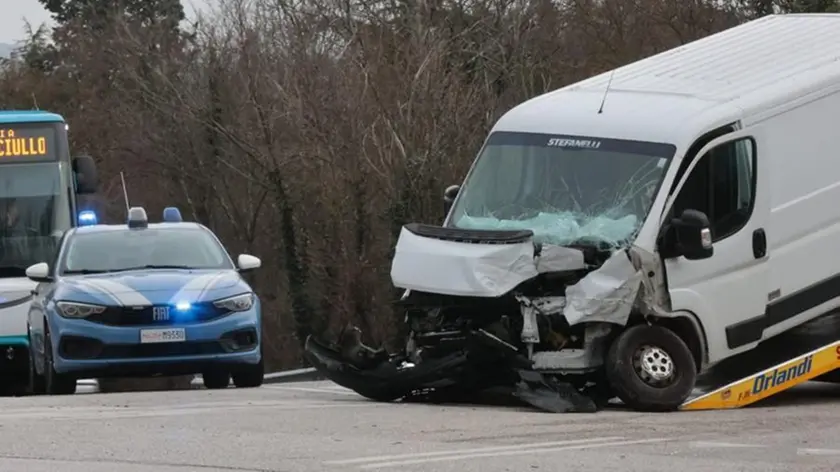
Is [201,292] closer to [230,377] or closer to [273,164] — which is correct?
[230,377]

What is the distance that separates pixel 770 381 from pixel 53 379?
6432 millimetres

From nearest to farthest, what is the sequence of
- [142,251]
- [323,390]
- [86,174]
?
[323,390] → [142,251] → [86,174]

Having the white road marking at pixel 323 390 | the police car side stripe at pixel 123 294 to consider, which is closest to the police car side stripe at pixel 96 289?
the police car side stripe at pixel 123 294

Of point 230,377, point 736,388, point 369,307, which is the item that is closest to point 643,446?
point 736,388

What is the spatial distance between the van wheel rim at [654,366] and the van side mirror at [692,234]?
73cm

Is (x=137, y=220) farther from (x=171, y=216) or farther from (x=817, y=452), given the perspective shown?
(x=817, y=452)

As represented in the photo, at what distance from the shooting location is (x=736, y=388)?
13.0 m

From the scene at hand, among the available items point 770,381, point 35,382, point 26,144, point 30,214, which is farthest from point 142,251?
point 770,381

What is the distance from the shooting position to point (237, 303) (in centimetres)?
1584

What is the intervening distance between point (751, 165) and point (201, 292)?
5089mm

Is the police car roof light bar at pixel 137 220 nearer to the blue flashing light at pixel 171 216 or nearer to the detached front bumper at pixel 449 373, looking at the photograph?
the blue flashing light at pixel 171 216

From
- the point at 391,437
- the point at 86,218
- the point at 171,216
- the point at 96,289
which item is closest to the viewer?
the point at 391,437

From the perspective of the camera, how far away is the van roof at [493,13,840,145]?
13.1 metres

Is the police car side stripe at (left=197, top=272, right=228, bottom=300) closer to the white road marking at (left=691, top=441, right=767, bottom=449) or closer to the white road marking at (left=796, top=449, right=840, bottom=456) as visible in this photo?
the white road marking at (left=691, top=441, right=767, bottom=449)
